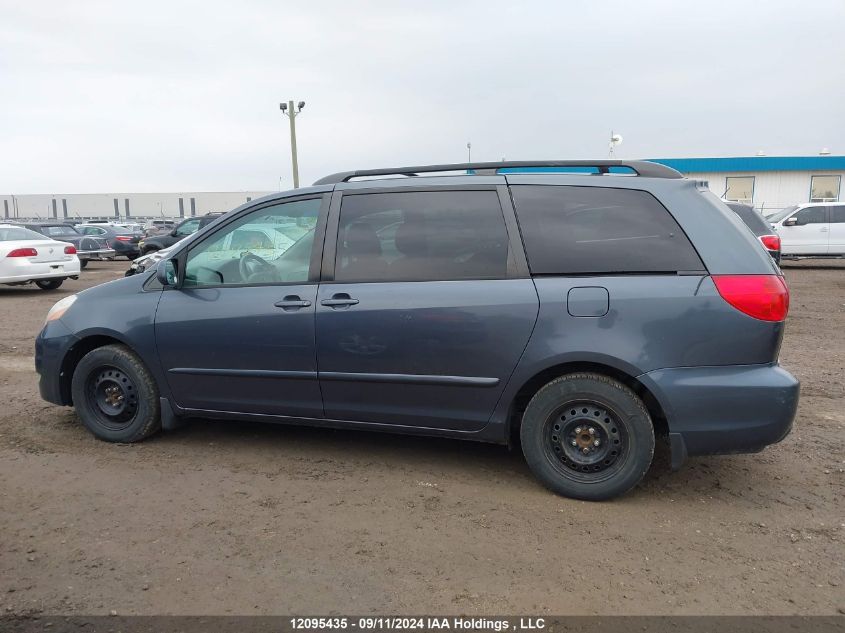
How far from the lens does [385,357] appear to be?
3803 mm

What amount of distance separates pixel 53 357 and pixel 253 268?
1628 millimetres

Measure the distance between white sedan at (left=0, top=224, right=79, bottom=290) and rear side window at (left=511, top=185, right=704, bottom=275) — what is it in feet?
41.2

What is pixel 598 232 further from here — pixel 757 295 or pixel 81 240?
pixel 81 240

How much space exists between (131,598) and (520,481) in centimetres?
215

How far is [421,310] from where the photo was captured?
371cm

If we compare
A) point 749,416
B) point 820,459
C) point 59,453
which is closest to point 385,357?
point 749,416

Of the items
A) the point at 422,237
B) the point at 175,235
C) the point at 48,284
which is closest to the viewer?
the point at 422,237

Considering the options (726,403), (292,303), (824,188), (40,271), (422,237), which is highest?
(824,188)

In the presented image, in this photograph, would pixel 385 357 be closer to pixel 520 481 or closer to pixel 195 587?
pixel 520 481

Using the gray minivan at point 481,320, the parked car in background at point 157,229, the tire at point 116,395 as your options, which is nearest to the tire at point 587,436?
the gray minivan at point 481,320

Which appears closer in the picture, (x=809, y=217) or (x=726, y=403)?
(x=726, y=403)

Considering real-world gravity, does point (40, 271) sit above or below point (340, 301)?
below

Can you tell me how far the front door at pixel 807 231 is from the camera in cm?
1742

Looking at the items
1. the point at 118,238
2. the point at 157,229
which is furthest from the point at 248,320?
the point at 157,229
